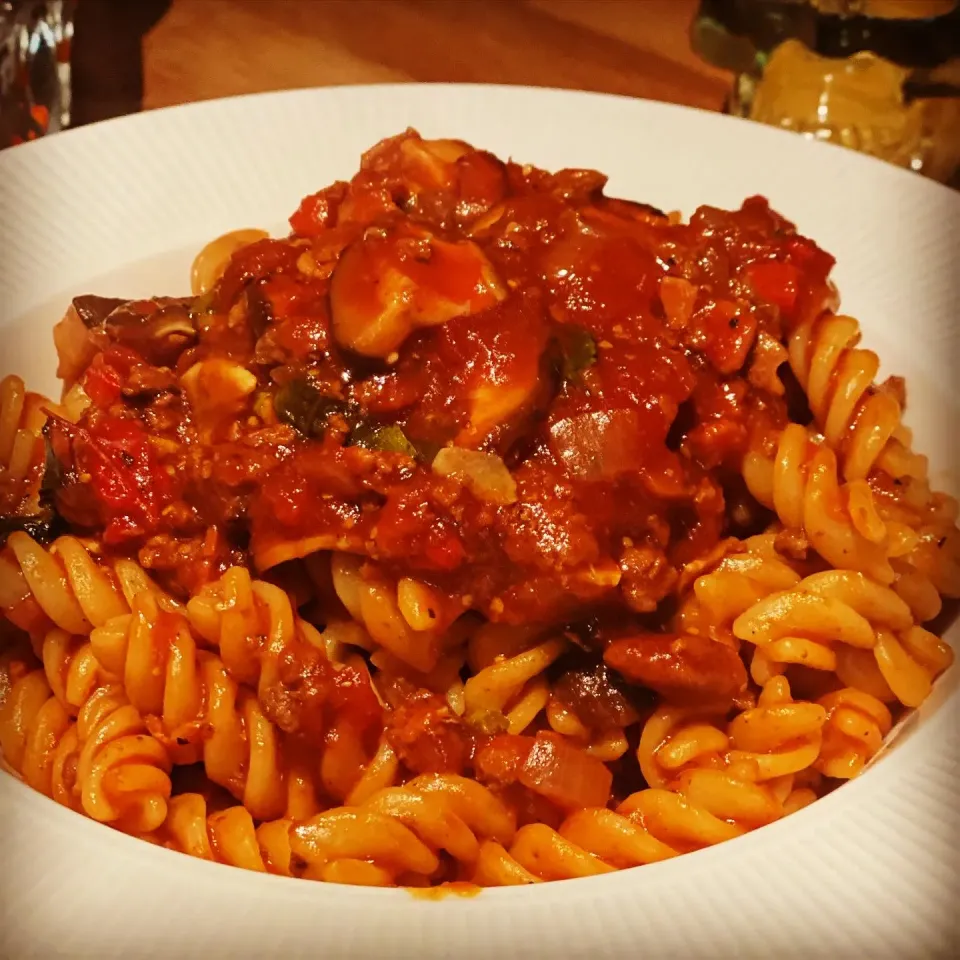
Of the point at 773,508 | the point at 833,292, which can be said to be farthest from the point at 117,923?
the point at 833,292

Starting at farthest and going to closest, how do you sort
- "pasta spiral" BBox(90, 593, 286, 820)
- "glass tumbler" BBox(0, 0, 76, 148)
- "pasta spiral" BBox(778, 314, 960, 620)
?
"glass tumbler" BBox(0, 0, 76, 148) < "pasta spiral" BBox(778, 314, 960, 620) < "pasta spiral" BBox(90, 593, 286, 820)

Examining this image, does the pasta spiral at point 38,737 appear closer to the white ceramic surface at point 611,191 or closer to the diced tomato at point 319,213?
the white ceramic surface at point 611,191

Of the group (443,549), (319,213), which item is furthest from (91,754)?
(319,213)

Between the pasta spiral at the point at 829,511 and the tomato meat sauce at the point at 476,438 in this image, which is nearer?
the tomato meat sauce at the point at 476,438

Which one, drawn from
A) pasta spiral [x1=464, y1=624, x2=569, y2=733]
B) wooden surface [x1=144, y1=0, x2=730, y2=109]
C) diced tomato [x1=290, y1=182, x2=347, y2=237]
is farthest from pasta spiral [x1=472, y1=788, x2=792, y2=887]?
wooden surface [x1=144, y1=0, x2=730, y2=109]

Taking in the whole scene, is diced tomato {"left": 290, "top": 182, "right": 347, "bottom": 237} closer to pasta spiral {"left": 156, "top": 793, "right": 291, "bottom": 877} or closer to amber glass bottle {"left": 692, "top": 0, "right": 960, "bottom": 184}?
pasta spiral {"left": 156, "top": 793, "right": 291, "bottom": 877}

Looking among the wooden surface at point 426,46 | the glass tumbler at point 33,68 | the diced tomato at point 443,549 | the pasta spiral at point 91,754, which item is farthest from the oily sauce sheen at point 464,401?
the wooden surface at point 426,46
